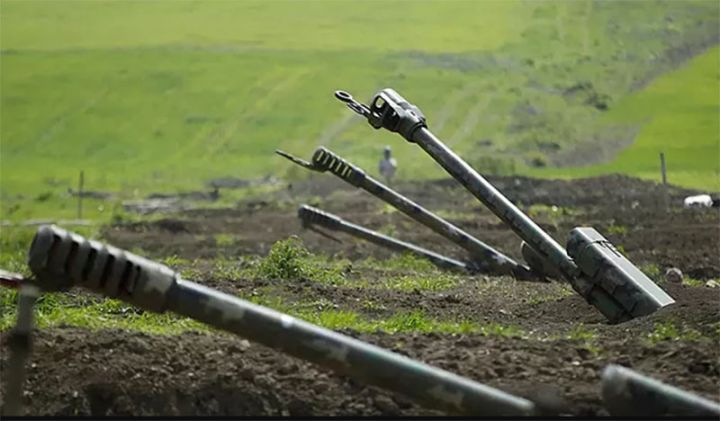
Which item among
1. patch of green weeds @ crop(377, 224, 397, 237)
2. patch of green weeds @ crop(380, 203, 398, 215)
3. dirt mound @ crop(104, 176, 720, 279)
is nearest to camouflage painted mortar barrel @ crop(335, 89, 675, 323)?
dirt mound @ crop(104, 176, 720, 279)

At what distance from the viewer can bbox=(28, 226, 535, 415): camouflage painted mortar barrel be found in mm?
6160

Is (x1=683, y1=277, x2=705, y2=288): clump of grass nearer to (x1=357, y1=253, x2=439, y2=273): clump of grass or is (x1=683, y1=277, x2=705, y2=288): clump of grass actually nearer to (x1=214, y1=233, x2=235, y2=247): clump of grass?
(x1=357, y1=253, x2=439, y2=273): clump of grass

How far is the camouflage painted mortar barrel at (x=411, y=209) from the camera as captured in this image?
52.6ft

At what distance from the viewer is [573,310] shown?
11.9 metres

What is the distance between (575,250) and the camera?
37.7 ft

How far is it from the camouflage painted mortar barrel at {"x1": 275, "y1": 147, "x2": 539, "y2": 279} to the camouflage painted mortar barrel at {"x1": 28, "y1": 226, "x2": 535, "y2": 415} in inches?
375

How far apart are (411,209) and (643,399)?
34.7ft

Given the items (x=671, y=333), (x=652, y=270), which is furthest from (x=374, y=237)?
(x=671, y=333)

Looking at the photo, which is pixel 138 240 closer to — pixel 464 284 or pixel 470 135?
pixel 464 284

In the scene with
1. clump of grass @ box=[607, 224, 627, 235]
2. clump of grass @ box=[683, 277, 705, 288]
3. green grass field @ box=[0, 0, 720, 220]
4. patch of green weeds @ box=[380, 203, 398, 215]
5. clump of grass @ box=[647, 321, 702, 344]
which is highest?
clump of grass @ box=[647, 321, 702, 344]

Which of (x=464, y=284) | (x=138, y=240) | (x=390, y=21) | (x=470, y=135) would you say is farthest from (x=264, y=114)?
(x=464, y=284)

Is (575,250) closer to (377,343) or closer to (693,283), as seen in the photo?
(377,343)

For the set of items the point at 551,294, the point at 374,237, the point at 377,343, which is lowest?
the point at 374,237

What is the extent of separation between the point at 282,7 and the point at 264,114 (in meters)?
13.3
